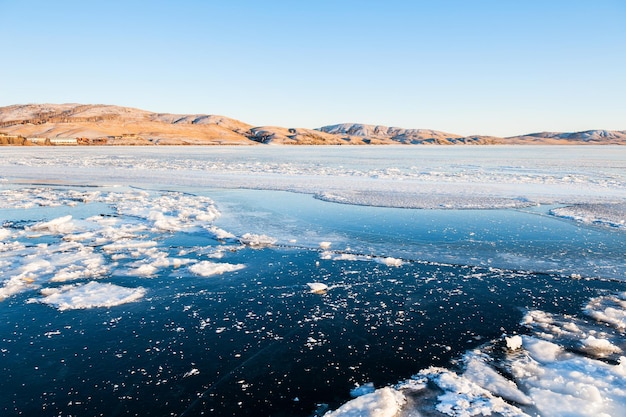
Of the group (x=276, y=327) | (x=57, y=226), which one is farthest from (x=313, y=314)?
(x=57, y=226)

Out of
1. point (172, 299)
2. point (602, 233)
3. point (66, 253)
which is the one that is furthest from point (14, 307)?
point (602, 233)

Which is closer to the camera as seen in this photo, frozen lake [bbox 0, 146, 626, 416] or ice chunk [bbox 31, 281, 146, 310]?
frozen lake [bbox 0, 146, 626, 416]

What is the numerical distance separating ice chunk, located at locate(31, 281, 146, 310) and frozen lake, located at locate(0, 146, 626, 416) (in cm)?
3

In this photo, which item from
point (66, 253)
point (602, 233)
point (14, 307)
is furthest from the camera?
point (602, 233)

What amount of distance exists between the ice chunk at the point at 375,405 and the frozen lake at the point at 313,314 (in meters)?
0.01

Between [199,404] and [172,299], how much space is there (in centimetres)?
206

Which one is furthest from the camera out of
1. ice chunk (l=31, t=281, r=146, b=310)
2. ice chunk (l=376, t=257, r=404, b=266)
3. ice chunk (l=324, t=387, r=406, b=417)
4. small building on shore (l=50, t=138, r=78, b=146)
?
small building on shore (l=50, t=138, r=78, b=146)

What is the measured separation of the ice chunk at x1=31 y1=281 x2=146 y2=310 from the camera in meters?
4.75

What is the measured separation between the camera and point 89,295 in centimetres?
498

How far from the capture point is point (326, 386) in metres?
3.27

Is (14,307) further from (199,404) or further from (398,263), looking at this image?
(398,263)

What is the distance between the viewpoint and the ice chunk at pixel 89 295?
187 inches

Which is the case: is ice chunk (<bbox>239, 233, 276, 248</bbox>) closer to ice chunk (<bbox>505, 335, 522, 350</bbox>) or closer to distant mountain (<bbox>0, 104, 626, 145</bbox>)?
ice chunk (<bbox>505, 335, 522, 350</bbox>)

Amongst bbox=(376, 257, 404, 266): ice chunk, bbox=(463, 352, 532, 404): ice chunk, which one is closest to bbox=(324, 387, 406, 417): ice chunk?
bbox=(463, 352, 532, 404): ice chunk
